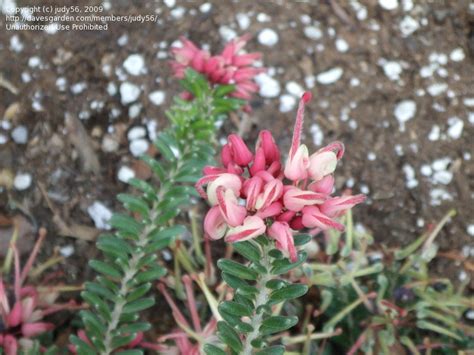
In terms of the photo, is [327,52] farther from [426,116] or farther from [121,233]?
[121,233]

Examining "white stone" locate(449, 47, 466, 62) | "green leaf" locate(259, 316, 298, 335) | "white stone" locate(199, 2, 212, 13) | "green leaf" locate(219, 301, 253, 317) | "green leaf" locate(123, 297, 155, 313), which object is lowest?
"white stone" locate(449, 47, 466, 62)

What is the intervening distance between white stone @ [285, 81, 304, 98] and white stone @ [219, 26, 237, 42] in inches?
8.2

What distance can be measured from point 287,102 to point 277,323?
1.01 m

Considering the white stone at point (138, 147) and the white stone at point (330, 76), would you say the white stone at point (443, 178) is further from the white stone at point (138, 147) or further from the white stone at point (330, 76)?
the white stone at point (138, 147)

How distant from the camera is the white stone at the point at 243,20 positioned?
1.88 metres

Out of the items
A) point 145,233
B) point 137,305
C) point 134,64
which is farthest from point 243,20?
point 137,305

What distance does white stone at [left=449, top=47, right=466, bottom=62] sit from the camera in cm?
190

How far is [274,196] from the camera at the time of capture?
73 centimetres

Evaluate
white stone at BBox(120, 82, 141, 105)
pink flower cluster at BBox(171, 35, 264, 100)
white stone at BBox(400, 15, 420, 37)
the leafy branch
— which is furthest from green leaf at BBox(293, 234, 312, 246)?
white stone at BBox(400, 15, 420, 37)

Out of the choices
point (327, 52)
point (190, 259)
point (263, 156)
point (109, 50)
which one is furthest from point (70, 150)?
point (263, 156)

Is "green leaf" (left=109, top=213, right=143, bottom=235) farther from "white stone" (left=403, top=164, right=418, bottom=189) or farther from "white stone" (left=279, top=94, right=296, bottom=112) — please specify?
"white stone" (left=403, top=164, right=418, bottom=189)

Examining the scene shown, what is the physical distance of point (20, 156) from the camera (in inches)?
65.4

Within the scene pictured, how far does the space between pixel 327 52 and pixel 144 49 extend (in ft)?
1.69

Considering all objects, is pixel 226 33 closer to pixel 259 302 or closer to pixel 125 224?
pixel 125 224
